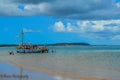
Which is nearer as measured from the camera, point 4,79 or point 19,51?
point 4,79

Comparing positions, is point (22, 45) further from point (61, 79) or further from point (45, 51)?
point (61, 79)

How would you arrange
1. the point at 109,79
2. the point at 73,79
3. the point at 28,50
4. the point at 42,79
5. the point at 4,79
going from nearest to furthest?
the point at 4,79
the point at 42,79
the point at 73,79
the point at 109,79
the point at 28,50

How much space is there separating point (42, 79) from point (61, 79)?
1239mm

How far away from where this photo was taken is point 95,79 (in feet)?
63.4

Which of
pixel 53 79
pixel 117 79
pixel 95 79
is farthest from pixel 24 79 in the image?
pixel 117 79

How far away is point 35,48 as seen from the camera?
9356cm

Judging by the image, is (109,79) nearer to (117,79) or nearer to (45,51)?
(117,79)

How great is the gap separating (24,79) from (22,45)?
263ft

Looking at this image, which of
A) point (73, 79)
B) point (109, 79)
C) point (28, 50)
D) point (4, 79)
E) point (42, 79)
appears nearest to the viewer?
point (4, 79)

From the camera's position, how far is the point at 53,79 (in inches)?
692

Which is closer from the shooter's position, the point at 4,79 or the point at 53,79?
the point at 4,79

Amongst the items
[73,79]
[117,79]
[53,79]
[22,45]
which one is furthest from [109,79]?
[22,45]

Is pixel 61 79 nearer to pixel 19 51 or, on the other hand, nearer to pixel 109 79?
pixel 109 79

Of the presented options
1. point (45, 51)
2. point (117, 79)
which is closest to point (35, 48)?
point (45, 51)
